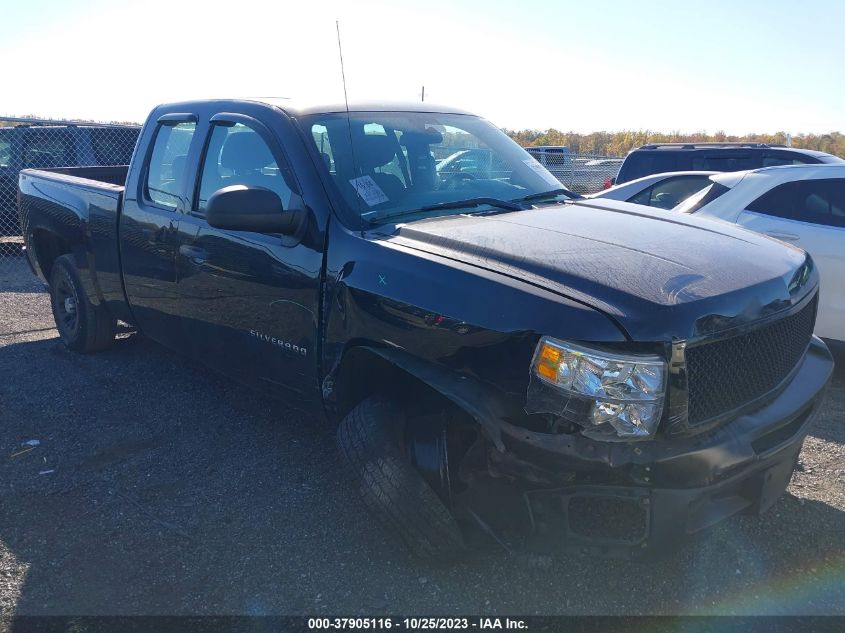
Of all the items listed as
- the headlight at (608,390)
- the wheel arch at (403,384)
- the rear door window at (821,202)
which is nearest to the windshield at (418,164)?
the wheel arch at (403,384)

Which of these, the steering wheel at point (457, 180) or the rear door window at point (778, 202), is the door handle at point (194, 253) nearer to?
the steering wheel at point (457, 180)

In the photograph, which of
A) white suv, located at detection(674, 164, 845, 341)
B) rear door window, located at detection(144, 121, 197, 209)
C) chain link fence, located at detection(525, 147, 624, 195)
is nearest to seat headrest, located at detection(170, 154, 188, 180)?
rear door window, located at detection(144, 121, 197, 209)

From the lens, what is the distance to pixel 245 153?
13.0ft

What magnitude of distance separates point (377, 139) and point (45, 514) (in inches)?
96.1

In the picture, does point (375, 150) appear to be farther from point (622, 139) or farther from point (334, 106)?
point (622, 139)

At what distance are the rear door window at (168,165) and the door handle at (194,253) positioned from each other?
315 millimetres

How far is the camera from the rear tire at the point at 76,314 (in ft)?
18.6

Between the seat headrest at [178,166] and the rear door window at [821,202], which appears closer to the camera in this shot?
the seat headrest at [178,166]

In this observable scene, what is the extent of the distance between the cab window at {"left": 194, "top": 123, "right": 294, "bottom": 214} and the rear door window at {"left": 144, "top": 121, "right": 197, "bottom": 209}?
0.25 m

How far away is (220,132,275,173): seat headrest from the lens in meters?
3.83

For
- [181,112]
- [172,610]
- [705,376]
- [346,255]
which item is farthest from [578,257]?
[181,112]

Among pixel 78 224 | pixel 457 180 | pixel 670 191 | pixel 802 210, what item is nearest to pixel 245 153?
pixel 457 180

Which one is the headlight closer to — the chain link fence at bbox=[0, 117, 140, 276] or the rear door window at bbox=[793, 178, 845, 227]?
the rear door window at bbox=[793, 178, 845, 227]

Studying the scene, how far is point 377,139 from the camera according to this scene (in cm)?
384
